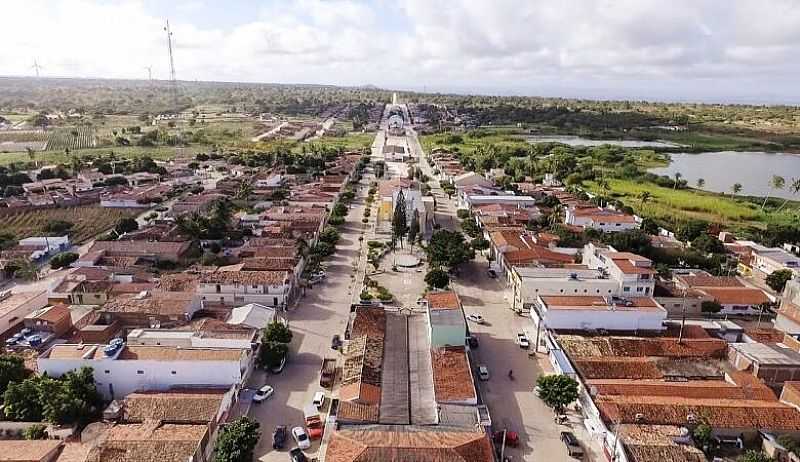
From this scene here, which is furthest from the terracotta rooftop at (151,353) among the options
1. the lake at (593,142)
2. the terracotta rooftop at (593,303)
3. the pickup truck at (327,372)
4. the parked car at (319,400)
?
the lake at (593,142)

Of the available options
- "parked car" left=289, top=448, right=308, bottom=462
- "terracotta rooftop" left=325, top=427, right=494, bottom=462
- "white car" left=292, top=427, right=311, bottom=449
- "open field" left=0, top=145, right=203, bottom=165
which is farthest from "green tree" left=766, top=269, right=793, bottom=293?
"open field" left=0, top=145, right=203, bottom=165

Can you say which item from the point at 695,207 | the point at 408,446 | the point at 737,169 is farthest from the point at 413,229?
the point at 737,169

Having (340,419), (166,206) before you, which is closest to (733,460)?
(340,419)

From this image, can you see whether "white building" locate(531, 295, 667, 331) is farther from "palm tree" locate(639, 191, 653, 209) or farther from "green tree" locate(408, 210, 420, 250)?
"palm tree" locate(639, 191, 653, 209)

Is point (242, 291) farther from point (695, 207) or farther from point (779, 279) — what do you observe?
point (695, 207)

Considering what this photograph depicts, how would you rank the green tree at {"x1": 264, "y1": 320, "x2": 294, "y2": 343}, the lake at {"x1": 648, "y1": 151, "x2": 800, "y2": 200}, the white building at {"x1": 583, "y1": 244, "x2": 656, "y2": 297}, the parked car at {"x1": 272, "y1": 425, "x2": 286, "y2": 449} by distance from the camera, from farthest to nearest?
the lake at {"x1": 648, "y1": 151, "x2": 800, "y2": 200}
the white building at {"x1": 583, "y1": 244, "x2": 656, "y2": 297}
the green tree at {"x1": 264, "y1": 320, "x2": 294, "y2": 343}
the parked car at {"x1": 272, "y1": 425, "x2": 286, "y2": 449}

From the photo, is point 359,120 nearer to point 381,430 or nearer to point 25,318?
point 25,318
